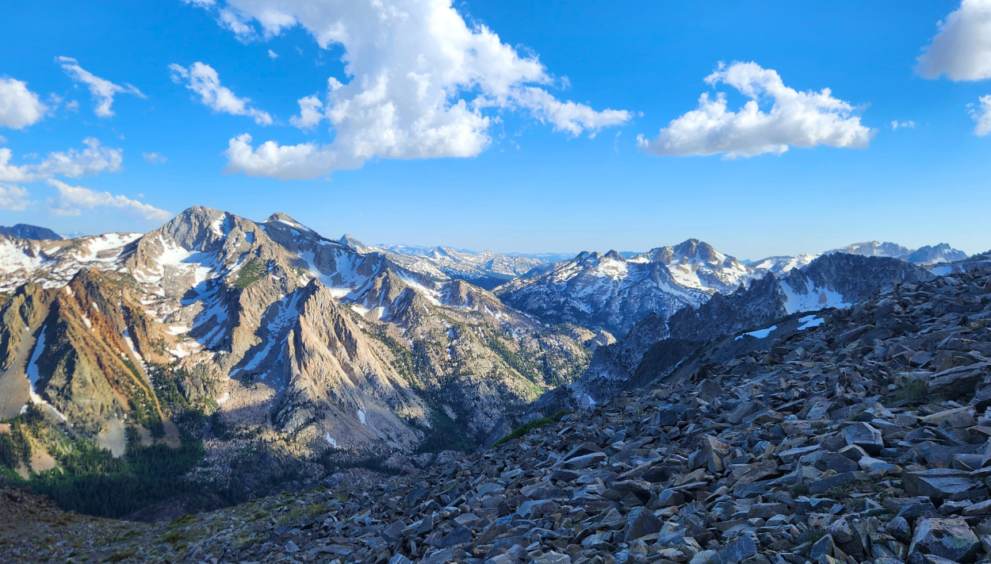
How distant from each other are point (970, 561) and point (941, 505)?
50.6 inches

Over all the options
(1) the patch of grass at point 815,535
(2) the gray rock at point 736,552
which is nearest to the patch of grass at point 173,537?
(2) the gray rock at point 736,552

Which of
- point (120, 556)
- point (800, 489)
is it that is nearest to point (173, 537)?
point (120, 556)

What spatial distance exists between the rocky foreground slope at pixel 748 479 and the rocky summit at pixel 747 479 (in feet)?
0.17

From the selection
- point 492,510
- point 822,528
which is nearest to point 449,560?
point 492,510

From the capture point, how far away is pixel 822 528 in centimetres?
833

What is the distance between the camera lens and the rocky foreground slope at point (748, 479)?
852cm

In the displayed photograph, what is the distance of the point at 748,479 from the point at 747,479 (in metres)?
0.02

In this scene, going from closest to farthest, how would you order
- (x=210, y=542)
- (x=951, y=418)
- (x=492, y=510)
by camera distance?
1. (x=951, y=418)
2. (x=492, y=510)
3. (x=210, y=542)

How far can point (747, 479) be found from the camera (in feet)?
38.5

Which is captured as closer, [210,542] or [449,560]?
[449,560]

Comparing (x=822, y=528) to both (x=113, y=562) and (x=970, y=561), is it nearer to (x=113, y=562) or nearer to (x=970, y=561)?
(x=970, y=561)

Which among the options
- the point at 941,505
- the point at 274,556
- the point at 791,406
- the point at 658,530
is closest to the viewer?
the point at 941,505

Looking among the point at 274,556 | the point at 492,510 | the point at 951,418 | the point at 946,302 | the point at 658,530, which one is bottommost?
the point at 274,556

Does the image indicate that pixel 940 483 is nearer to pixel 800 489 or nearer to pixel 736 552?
pixel 800 489
